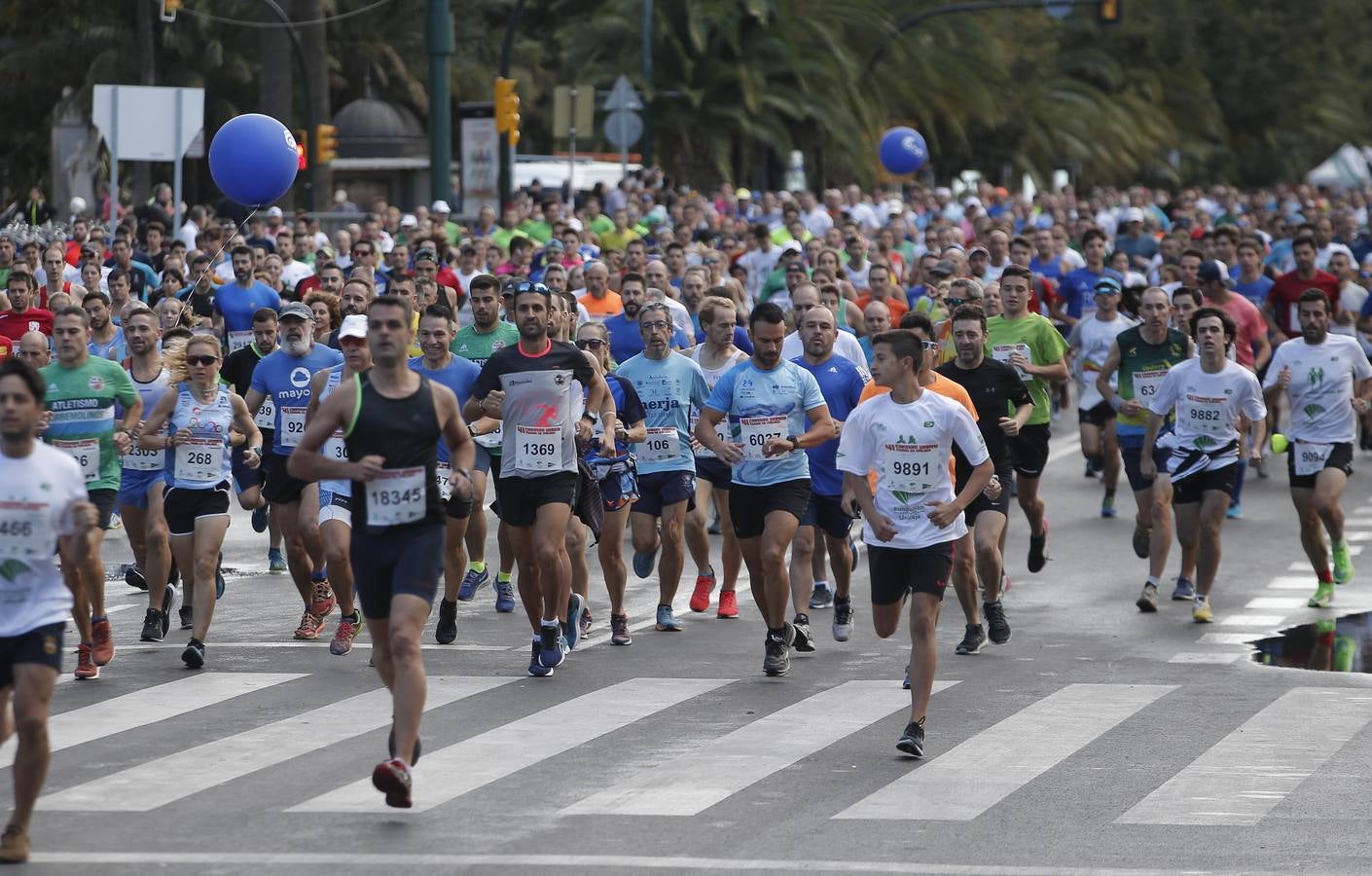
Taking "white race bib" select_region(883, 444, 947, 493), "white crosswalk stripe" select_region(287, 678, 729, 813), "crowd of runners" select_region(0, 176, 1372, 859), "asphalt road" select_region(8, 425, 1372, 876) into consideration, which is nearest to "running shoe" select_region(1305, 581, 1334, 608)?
"crowd of runners" select_region(0, 176, 1372, 859)

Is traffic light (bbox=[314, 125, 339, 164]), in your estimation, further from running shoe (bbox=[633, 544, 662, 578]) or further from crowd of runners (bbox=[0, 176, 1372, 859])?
running shoe (bbox=[633, 544, 662, 578])

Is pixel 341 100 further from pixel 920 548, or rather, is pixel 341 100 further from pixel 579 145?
pixel 920 548

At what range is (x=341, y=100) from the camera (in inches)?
1950

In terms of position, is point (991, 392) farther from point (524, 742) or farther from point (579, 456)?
point (524, 742)

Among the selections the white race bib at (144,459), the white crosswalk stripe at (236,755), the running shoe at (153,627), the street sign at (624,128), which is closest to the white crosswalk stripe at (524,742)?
the white crosswalk stripe at (236,755)

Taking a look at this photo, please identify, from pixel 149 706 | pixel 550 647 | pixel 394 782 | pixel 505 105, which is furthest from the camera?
pixel 505 105

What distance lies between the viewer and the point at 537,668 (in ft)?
38.1

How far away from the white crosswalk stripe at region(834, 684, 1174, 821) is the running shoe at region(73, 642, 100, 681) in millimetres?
4172

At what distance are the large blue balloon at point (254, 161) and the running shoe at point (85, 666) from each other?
4948 mm

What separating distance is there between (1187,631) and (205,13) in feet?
97.4

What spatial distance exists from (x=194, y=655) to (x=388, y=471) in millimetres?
3233

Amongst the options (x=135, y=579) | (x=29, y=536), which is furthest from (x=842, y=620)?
(x=29, y=536)

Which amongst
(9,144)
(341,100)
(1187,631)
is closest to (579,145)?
(341,100)

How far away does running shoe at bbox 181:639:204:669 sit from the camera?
38.4 feet
